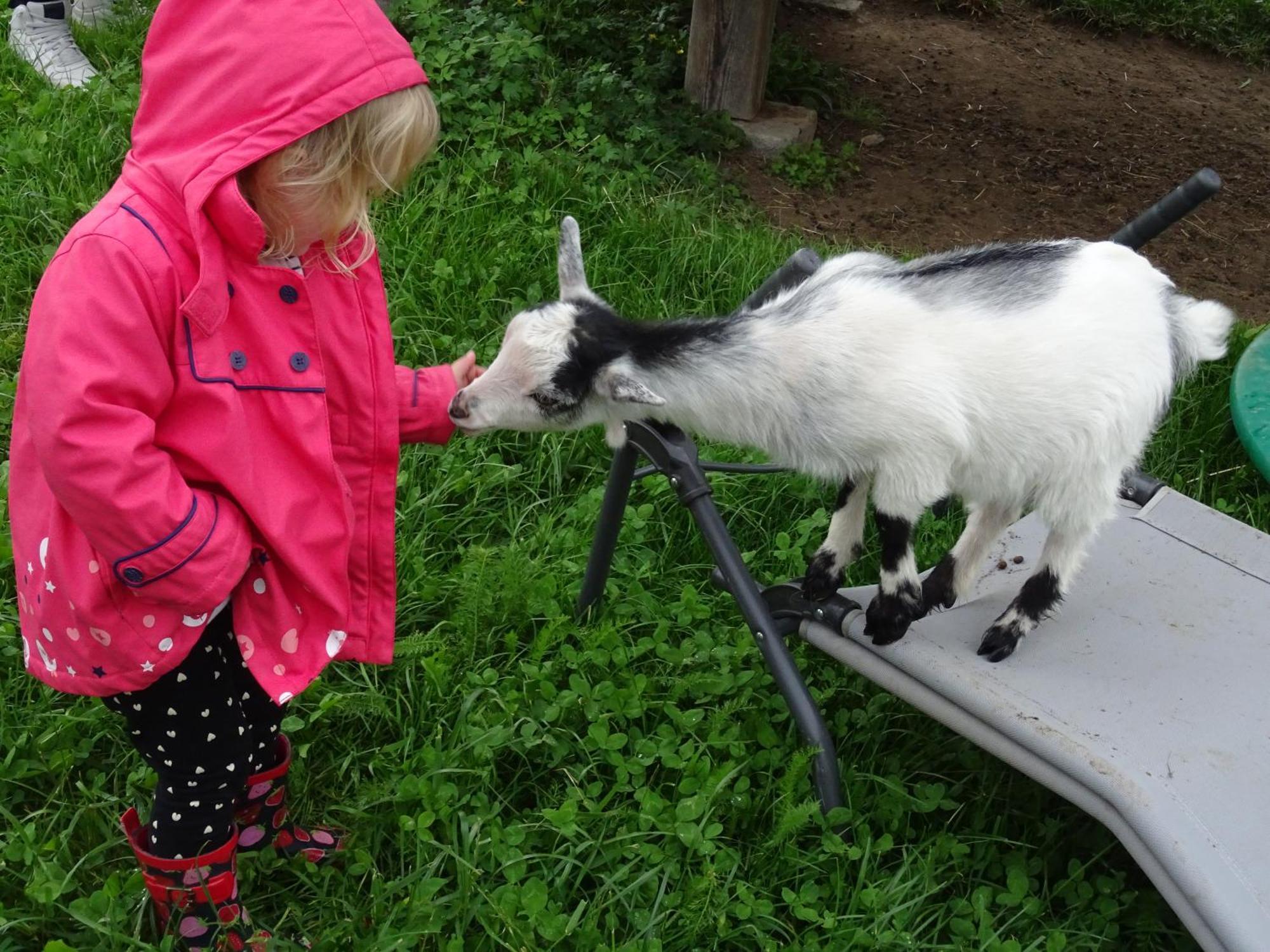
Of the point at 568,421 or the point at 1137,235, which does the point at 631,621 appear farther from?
the point at 1137,235

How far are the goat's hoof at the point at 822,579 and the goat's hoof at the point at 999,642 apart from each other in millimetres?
324

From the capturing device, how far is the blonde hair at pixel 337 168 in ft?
4.89

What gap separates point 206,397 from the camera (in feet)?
5.09

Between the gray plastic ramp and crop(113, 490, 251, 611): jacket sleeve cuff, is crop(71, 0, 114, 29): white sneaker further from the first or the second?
the gray plastic ramp

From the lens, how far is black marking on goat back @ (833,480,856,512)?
7.70 feet

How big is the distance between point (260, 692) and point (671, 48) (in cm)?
412

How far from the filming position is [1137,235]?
2467 millimetres

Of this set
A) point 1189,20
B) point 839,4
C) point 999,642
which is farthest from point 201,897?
point 1189,20

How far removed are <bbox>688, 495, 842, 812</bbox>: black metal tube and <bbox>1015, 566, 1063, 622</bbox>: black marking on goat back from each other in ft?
1.65

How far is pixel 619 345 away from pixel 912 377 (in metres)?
0.56

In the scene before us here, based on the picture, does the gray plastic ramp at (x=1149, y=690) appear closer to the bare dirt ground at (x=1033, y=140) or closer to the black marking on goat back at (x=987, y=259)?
the black marking on goat back at (x=987, y=259)

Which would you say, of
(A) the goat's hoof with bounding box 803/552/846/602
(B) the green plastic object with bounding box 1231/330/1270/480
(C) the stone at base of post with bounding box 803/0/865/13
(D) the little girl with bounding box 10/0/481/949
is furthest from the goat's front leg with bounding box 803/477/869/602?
(C) the stone at base of post with bounding box 803/0/865/13

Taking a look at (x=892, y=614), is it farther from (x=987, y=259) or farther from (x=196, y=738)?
Result: (x=196, y=738)

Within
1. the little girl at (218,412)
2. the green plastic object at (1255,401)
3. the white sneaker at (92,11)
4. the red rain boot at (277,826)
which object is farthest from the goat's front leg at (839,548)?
the white sneaker at (92,11)
